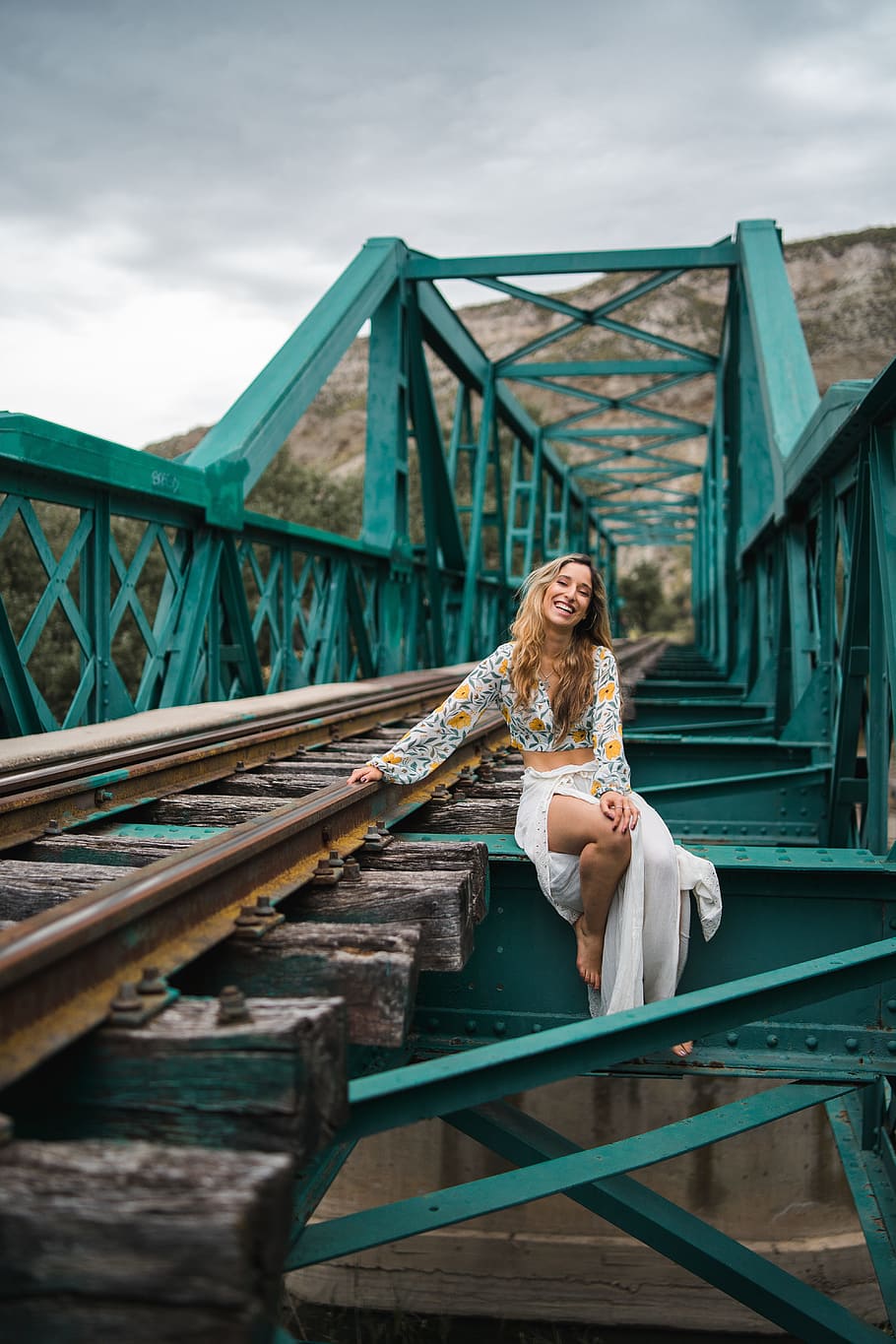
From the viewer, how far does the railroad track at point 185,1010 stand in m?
1.22

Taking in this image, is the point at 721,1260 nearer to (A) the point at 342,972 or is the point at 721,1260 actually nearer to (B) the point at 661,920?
(B) the point at 661,920

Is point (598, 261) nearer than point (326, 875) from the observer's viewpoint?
No

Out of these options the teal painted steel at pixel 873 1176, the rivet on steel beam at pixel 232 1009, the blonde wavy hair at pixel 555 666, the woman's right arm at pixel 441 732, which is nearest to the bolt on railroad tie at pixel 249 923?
the rivet on steel beam at pixel 232 1009

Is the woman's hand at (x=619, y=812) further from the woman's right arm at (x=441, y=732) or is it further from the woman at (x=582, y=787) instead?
the woman's right arm at (x=441, y=732)

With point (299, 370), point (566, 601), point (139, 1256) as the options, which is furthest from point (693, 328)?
point (139, 1256)

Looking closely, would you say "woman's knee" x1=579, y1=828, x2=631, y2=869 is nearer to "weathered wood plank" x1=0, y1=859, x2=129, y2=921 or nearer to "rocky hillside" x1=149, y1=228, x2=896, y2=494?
"weathered wood plank" x1=0, y1=859, x2=129, y2=921

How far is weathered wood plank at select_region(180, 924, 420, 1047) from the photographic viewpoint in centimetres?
204

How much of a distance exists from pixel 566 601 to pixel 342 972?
1.79 metres

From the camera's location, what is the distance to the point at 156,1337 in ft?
3.89

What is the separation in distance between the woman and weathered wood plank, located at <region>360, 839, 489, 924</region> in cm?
20

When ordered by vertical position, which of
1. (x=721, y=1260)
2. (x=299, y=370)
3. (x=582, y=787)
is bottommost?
(x=721, y=1260)

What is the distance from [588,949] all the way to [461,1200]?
75 centimetres

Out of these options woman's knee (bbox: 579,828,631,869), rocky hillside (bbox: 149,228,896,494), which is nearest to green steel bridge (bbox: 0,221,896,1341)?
woman's knee (bbox: 579,828,631,869)

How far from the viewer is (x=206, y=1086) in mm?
1589
